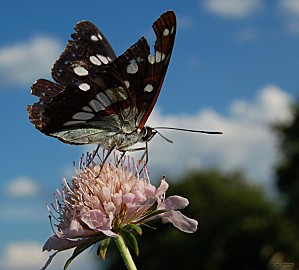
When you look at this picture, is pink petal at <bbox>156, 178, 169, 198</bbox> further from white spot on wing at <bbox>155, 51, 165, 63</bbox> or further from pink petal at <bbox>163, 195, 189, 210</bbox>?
white spot on wing at <bbox>155, 51, 165, 63</bbox>

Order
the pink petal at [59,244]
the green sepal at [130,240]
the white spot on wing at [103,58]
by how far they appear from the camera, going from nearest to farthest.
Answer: the green sepal at [130,240], the pink petal at [59,244], the white spot on wing at [103,58]

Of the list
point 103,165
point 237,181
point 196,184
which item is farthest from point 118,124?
point 237,181

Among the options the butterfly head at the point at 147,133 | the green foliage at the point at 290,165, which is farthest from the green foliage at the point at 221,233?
the butterfly head at the point at 147,133

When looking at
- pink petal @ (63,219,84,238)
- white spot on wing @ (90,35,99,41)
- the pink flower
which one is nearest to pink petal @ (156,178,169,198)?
the pink flower

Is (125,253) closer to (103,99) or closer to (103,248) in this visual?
(103,248)

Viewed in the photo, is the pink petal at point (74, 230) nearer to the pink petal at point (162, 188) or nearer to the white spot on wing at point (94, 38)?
the pink petal at point (162, 188)

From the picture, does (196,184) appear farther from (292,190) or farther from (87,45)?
(87,45)

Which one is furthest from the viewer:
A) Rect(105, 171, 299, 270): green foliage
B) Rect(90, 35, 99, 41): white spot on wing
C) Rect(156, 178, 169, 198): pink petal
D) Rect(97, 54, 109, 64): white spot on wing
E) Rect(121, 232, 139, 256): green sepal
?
Rect(105, 171, 299, 270): green foliage
